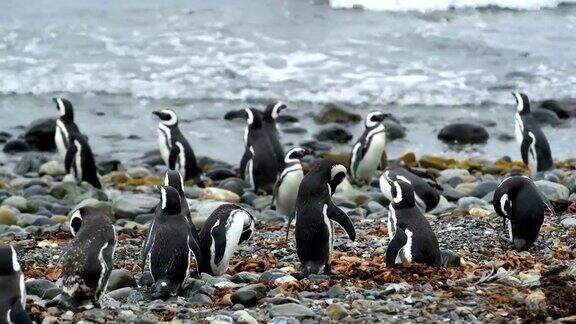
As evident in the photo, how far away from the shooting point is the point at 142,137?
1534 centimetres

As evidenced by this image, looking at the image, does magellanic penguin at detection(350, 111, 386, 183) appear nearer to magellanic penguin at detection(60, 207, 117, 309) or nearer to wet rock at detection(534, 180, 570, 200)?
wet rock at detection(534, 180, 570, 200)

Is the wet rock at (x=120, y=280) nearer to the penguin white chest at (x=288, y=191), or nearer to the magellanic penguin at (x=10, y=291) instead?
the magellanic penguin at (x=10, y=291)

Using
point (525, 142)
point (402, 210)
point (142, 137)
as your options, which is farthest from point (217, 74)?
point (402, 210)

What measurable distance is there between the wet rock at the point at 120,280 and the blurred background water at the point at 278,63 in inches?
296

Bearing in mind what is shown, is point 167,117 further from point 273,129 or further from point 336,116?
point 336,116

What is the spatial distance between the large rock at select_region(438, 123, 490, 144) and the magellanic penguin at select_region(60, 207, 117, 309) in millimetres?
9375

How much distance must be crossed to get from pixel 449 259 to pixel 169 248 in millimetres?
1813

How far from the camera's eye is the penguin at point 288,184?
10523 millimetres

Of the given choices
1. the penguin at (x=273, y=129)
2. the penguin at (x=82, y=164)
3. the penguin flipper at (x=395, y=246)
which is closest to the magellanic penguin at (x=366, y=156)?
the penguin at (x=273, y=129)

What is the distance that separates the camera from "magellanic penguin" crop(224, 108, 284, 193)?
1172cm

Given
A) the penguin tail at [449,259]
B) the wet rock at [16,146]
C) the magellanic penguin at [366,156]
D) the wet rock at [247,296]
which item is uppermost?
the wet rock at [247,296]

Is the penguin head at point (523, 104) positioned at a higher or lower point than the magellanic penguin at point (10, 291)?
lower

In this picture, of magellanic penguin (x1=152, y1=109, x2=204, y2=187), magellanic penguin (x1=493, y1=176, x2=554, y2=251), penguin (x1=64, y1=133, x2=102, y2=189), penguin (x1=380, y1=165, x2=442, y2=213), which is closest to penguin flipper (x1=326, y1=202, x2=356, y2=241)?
magellanic penguin (x1=493, y1=176, x2=554, y2=251)

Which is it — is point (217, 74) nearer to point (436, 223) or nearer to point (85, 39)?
point (85, 39)
